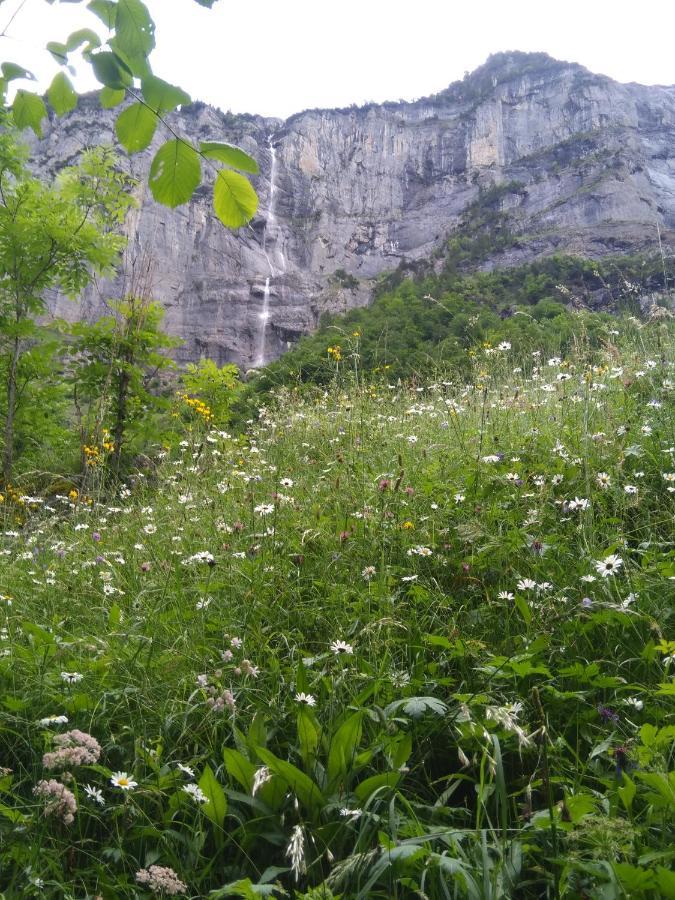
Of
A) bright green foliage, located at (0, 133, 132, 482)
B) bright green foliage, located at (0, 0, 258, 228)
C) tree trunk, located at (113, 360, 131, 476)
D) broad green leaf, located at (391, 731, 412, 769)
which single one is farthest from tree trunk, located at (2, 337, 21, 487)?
bright green foliage, located at (0, 0, 258, 228)

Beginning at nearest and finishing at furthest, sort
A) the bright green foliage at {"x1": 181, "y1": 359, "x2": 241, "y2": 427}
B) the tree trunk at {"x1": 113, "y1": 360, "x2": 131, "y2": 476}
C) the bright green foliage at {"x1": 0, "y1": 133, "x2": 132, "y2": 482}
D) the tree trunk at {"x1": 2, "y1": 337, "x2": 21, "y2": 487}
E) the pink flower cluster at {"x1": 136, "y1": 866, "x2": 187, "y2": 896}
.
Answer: the pink flower cluster at {"x1": 136, "y1": 866, "x2": 187, "y2": 896}, the tree trunk at {"x1": 2, "y1": 337, "x2": 21, "y2": 487}, the bright green foliage at {"x1": 0, "y1": 133, "x2": 132, "y2": 482}, the tree trunk at {"x1": 113, "y1": 360, "x2": 131, "y2": 476}, the bright green foliage at {"x1": 181, "y1": 359, "x2": 241, "y2": 427}

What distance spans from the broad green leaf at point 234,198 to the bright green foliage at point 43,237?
18.3ft

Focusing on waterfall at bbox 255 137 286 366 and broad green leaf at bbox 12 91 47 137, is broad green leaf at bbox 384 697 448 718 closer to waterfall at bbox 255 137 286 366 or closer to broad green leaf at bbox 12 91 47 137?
broad green leaf at bbox 12 91 47 137

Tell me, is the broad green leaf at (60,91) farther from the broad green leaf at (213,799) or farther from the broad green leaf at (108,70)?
the broad green leaf at (213,799)

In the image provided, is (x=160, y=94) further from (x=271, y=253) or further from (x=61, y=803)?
(x=271, y=253)

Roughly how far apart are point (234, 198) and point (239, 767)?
117 cm

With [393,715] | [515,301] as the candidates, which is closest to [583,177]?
[515,301]

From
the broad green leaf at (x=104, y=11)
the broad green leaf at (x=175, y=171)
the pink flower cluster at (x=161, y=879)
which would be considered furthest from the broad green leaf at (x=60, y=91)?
the pink flower cluster at (x=161, y=879)

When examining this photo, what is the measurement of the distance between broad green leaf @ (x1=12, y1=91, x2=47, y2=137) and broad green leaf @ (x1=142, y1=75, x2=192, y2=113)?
338mm

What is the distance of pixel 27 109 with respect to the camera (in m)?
1.08

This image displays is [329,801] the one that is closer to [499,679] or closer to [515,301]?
[499,679]

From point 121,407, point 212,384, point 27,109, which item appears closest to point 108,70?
point 27,109

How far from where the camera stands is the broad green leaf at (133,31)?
0.85 m

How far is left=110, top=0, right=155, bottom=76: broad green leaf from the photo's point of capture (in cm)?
85
